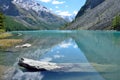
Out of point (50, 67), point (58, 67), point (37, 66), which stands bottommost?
point (58, 67)

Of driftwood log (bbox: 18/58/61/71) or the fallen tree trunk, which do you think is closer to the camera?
the fallen tree trunk

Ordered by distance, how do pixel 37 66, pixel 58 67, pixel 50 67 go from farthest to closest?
1. pixel 58 67
2. pixel 50 67
3. pixel 37 66

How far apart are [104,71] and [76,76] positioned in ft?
15.7

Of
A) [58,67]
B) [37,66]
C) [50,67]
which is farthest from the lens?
[58,67]

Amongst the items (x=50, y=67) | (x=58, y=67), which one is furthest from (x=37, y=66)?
(x=58, y=67)

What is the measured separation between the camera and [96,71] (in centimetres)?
3716

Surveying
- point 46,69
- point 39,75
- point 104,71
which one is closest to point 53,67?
point 46,69

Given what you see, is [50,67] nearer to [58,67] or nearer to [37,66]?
[58,67]

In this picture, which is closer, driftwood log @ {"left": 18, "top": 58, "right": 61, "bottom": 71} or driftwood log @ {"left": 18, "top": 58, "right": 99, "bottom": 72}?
driftwood log @ {"left": 18, "top": 58, "right": 99, "bottom": 72}

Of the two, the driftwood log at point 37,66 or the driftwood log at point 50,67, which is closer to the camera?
the driftwood log at point 50,67

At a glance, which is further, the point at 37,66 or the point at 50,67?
the point at 50,67

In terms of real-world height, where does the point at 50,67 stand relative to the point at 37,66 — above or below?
below

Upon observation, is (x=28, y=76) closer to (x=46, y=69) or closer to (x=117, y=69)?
(x=46, y=69)

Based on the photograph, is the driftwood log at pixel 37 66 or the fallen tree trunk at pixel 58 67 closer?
the fallen tree trunk at pixel 58 67
